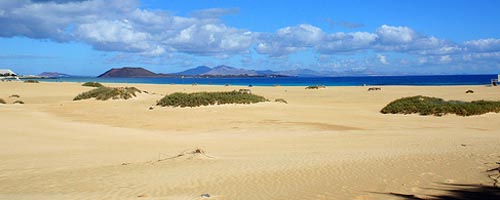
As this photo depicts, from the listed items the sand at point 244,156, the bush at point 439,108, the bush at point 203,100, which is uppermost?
the bush at point 203,100

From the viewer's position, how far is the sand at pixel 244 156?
A: 27.6ft

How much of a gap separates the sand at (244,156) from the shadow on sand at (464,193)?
275 millimetres

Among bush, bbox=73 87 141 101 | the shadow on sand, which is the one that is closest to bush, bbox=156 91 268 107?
bush, bbox=73 87 141 101

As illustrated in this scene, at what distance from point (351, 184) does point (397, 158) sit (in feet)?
9.76

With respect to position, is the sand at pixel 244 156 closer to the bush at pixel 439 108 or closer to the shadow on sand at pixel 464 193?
the shadow on sand at pixel 464 193

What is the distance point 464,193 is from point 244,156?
568cm

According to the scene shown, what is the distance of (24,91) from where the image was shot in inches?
1892

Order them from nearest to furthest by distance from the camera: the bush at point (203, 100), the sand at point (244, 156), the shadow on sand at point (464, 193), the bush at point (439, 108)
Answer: the shadow on sand at point (464, 193)
the sand at point (244, 156)
the bush at point (439, 108)
the bush at point (203, 100)

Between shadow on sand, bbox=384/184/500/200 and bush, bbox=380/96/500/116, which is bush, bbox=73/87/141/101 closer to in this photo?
bush, bbox=380/96/500/116

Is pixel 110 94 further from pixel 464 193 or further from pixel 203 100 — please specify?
pixel 464 193

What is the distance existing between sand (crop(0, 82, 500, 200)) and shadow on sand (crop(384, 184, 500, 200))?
0.28m

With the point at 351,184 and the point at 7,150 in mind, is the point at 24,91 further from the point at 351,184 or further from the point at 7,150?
the point at 351,184

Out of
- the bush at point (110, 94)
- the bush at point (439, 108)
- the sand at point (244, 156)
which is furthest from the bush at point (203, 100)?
the bush at point (439, 108)

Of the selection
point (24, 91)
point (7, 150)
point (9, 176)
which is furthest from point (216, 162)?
point (24, 91)
